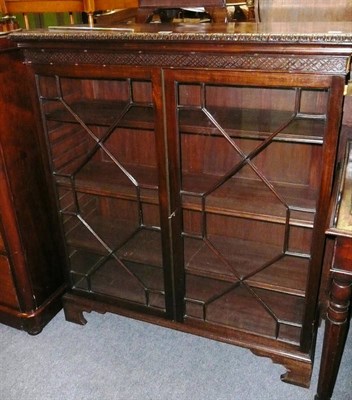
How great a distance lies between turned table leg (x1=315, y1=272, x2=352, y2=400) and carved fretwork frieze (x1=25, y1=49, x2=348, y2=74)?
1.64 ft

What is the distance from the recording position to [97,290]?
162 cm

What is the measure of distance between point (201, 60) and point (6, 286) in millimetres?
1105

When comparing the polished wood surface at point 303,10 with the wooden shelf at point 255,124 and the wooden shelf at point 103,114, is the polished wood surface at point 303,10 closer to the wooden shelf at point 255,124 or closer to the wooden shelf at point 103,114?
the wooden shelf at point 255,124

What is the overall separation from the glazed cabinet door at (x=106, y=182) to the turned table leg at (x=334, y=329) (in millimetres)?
555

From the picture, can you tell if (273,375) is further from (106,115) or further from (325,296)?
(106,115)

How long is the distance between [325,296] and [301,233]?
258 mm

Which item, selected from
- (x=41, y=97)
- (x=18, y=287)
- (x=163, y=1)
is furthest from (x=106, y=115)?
(x=18, y=287)

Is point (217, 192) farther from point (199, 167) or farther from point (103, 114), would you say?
point (103, 114)

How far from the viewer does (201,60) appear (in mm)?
1074

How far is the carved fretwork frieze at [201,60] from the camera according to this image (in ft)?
3.18

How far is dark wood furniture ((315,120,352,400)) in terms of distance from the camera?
3.19 ft

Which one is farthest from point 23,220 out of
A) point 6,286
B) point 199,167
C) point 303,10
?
point 303,10

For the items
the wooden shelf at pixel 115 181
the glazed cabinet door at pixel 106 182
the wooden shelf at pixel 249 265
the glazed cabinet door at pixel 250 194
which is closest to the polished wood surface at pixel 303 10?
the glazed cabinet door at pixel 250 194

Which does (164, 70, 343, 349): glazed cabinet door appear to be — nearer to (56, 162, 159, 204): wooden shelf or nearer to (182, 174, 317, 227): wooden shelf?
(182, 174, 317, 227): wooden shelf
